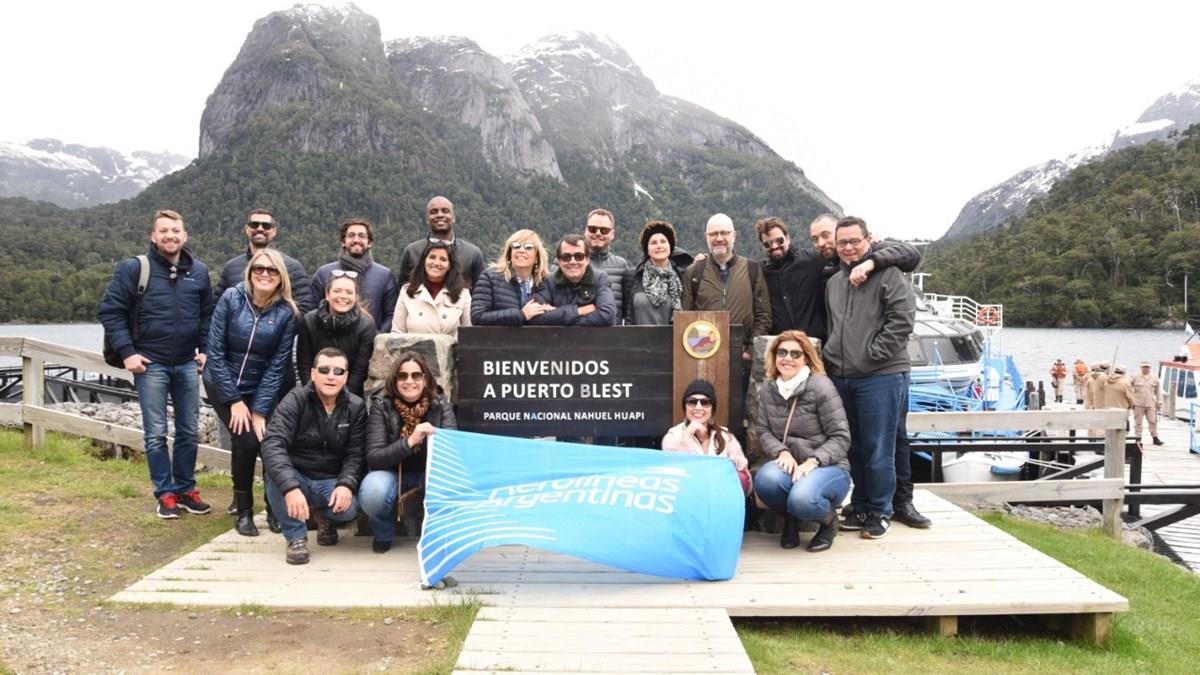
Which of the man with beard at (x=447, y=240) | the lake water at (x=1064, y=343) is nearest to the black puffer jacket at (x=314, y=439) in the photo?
the man with beard at (x=447, y=240)

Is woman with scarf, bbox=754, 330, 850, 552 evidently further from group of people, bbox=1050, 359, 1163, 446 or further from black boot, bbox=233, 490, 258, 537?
group of people, bbox=1050, 359, 1163, 446

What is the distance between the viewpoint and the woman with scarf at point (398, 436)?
17.9 feet

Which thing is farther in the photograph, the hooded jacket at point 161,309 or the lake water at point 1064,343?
the lake water at point 1064,343

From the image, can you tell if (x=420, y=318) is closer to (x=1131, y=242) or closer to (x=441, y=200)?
(x=441, y=200)

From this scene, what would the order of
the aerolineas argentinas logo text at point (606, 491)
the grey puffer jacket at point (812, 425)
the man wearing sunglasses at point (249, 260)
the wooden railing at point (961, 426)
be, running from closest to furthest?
1. the aerolineas argentinas logo text at point (606, 491)
2. the grey puffer jacket at point (812, 425)
3. the man wearing sunglasses at point (249, 260)
4. the wooden railing at point (961, 426)

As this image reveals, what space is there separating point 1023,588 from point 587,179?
650ft

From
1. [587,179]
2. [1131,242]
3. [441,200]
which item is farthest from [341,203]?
[441,200]

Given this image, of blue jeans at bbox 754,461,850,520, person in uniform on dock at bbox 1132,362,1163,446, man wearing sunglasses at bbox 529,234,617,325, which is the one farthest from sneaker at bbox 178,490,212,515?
person in uniform on dock at bbox 1132,362,1163,446

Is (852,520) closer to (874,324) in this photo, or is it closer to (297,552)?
(874,324)

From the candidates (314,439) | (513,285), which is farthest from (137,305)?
(513,285)

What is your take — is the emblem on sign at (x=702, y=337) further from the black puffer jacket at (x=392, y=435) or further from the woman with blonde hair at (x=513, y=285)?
the black puffer jacket at (x=392, y=435)

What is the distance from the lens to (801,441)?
5680 mm

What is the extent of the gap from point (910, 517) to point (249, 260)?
5.54 m

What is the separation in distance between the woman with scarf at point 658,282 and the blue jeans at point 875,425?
1.43 metres
